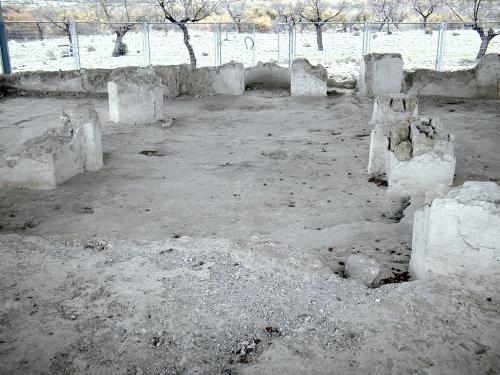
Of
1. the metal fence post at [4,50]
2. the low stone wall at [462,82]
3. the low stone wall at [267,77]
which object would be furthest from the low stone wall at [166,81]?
the low stone wall at [462,82]

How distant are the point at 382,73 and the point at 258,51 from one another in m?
12.0

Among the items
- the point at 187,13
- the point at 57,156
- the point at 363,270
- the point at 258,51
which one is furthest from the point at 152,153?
the point at 187,13

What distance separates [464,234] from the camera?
366cm

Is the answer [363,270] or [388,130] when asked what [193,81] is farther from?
[363,270]

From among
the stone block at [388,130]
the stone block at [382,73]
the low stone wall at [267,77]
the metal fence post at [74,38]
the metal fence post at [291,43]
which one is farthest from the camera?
the metal fence post at [291,43]

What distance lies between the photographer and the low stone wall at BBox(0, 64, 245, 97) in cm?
1363

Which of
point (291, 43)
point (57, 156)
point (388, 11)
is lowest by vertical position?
point (57, 156)

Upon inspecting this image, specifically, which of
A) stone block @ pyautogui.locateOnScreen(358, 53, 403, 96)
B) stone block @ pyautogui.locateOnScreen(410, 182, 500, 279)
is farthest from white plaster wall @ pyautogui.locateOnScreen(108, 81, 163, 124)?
stone block @ pyautogui.locateOnScreen(410, 182, 500, 279)

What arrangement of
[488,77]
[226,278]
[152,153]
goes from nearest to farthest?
1. [226,278]
2. [152,153]
3. [488,77]

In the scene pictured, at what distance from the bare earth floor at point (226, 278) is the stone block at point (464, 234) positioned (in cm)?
13

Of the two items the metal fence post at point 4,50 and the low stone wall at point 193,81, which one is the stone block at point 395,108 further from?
the metal fence post at point 4,50

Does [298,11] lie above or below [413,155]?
above

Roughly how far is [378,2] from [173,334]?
129ft

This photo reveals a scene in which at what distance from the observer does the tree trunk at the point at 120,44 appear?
23008mm
